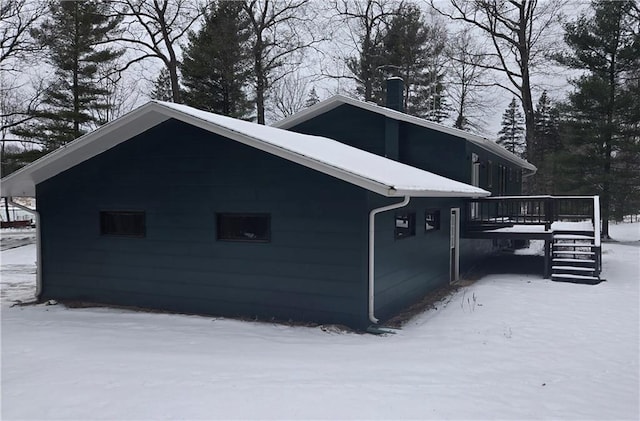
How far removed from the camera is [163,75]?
29094 millimetres

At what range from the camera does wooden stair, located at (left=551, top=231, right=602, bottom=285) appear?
10797mm

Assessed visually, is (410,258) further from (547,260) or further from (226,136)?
(547,260)

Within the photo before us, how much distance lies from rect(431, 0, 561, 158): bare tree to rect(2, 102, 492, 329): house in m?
16.9

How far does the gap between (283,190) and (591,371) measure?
4706mm

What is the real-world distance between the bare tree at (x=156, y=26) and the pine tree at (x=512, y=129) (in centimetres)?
3029

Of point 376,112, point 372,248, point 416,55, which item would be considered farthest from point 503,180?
point 372,248

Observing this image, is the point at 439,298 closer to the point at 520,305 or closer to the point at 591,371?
the point at 520,305

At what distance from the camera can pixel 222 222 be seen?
7789 mm

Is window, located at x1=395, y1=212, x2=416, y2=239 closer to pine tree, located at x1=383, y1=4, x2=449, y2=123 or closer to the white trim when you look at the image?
the white trim

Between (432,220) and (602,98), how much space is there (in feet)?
49.9

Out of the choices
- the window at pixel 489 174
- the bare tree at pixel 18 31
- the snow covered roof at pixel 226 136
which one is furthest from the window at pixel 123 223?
the bare tree at pixel 18 31

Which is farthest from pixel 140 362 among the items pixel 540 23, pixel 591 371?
pixel 540 23

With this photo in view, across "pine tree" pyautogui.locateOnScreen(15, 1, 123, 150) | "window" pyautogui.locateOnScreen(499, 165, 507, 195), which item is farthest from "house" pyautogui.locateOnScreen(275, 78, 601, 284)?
"pine tree" pyautogui.locateOnScreen(15, 1, 123, 150)

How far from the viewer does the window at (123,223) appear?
8.45 metres
